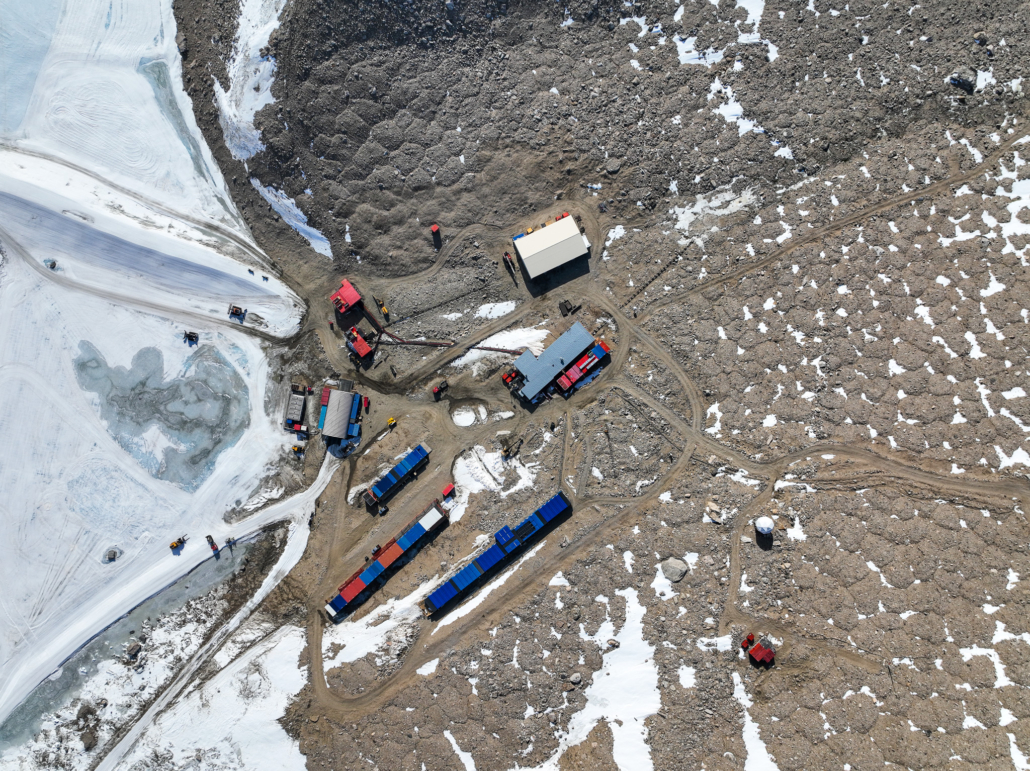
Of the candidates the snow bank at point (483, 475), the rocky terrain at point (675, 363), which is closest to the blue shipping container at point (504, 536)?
the rocky terrain at point (675, 363)

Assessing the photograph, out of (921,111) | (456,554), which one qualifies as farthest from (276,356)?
(921,111)

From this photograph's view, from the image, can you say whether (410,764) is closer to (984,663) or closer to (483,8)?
(984,663)

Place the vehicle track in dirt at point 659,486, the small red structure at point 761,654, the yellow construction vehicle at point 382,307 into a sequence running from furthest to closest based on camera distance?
the yellow construction vehicle at point 382,307, the vehicle track in dirt at point 659,486, the small red structure at point 761,654

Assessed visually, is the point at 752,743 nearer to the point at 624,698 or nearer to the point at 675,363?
the point at 624,698

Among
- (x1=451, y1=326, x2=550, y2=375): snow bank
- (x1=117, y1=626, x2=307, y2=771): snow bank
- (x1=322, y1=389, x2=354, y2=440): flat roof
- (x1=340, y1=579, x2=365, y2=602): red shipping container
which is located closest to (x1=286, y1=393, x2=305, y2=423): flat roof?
(x1=322, y1=389, x2=354, y2=440): flat roof

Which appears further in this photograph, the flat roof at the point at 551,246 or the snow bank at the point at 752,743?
the flat roof at the point at 551,246

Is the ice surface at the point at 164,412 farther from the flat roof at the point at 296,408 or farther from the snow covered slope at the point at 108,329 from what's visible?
the flat roof at the point at 296,408

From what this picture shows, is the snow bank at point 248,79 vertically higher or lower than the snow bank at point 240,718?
higher

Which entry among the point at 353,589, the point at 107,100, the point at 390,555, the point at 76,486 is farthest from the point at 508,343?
the point at 107,100
